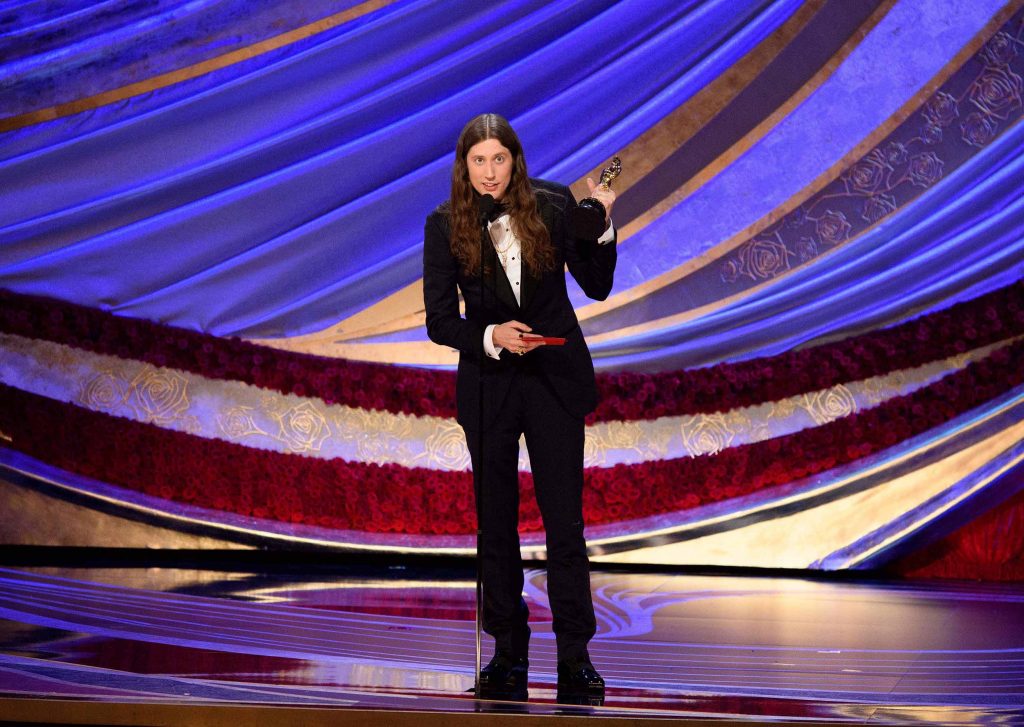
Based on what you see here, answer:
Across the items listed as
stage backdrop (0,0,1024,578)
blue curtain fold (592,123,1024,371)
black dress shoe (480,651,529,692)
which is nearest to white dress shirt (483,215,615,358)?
black dress shoe (480,651,529,692)

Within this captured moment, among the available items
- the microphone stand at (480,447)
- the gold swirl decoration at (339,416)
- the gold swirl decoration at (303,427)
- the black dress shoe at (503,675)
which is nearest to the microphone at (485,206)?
the microphone stand at (480,447)

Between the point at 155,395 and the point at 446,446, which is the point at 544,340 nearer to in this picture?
the point at 446,446

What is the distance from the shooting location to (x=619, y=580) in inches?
163

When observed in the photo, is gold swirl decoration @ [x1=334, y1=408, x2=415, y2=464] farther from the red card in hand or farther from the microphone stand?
the red card in hand

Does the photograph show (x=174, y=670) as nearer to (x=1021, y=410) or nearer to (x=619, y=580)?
(x=619, y=580)

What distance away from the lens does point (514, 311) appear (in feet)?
8.20

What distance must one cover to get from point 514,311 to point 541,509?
396 mm

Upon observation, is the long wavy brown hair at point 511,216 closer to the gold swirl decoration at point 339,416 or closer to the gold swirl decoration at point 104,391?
the gold swirl decoration at point 339,416

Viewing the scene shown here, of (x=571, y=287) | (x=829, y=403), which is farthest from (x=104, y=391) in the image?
(x=829, y=403)

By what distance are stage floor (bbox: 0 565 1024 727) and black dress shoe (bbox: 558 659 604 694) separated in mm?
36

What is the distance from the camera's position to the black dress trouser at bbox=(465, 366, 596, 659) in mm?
2408

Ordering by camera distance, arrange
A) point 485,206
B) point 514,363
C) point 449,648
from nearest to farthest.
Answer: point 485,206 < point 514,363 < point 449,648

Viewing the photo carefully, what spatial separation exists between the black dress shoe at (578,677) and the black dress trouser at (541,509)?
0.02m

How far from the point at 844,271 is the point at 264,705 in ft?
9.65
